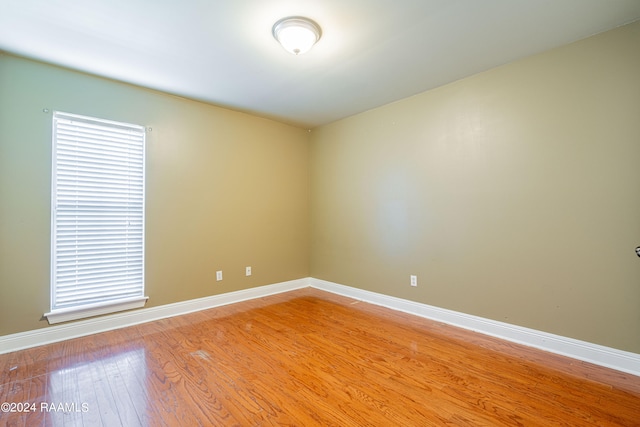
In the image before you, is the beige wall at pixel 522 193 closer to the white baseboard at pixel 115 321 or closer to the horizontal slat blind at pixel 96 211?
the white baseboard at pixel 115 321

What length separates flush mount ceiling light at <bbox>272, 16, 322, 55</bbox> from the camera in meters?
1.97

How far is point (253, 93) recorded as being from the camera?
317 cm

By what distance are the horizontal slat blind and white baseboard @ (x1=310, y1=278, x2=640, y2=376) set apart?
2.83 metres

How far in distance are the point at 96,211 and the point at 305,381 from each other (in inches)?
97.9

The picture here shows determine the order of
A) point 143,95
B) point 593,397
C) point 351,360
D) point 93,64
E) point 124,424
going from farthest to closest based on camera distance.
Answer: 1. point 143,95
2. point 93,64
3. point 351,360
4. point 593,397
5. point 124,424

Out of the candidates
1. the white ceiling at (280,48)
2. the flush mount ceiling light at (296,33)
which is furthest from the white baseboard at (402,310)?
the flush mount ceiling light at (296,33)

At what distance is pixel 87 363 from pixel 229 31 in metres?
2.70

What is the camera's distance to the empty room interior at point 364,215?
1838 mm

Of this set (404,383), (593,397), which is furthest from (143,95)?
(593,397)

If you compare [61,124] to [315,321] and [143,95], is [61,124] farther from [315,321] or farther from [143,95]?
[315,321]

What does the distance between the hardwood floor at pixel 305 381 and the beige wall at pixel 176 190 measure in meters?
0.68

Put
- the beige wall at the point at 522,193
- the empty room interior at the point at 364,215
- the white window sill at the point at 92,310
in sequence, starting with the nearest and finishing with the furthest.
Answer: the empty room interior at the point at 364,215, the beige wall at the point at 522,193, the white window sill at the point at 92,310

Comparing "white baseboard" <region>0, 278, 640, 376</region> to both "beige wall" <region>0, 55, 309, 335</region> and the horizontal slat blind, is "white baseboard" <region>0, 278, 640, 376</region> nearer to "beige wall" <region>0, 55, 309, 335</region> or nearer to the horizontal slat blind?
"beige wall" <region>0, 55, 309, 335</region>

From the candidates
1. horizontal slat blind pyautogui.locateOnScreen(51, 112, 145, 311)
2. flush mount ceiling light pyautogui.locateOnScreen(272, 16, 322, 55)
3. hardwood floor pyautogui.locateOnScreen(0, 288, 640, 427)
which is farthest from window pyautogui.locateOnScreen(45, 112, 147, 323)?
flush mount ceiling light pyautogui.locateOnScreen(272, 16, 322, 55)
